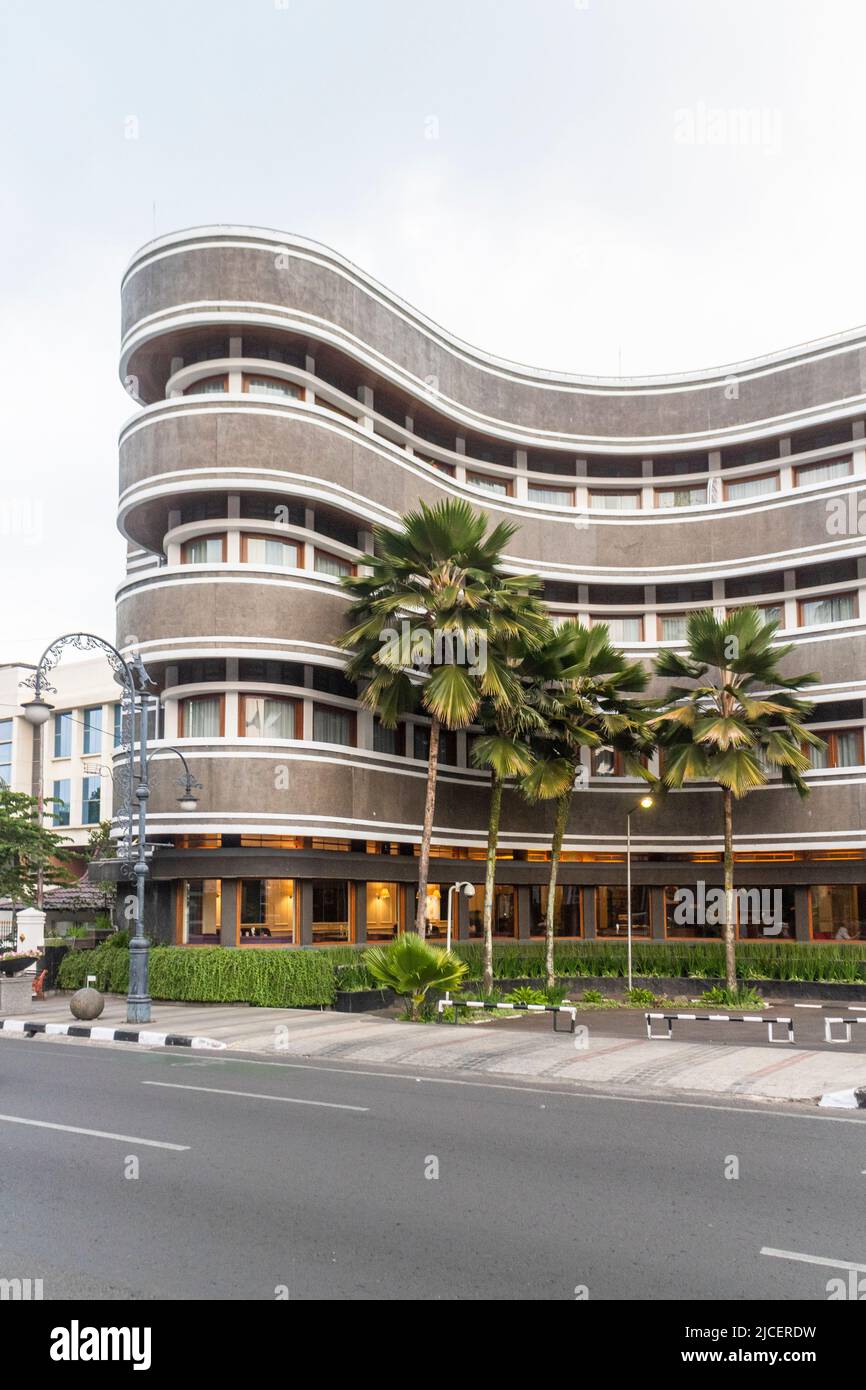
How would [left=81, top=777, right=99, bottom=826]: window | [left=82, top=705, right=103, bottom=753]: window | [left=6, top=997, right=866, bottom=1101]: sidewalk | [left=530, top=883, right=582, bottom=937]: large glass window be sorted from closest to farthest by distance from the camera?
[left=6, top=997, right=866, bottom=1101]: sidewalk → [left=530, top=883, right=582, bottom=937]: large glass window → [left=82, top=705, right=103, bottom=753]: window → [left=81, top=777, right=99, bottom=826]: window

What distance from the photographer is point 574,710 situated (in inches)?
1210

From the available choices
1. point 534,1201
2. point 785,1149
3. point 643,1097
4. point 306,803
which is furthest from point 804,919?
point 534,1201

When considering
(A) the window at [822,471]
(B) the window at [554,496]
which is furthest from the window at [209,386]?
(A) the window at [822,471]

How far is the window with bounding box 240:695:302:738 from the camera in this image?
29266mm

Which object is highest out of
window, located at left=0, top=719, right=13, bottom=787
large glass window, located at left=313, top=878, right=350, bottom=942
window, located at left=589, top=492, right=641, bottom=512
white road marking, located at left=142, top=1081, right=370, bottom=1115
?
window, located at left=589, top=492, right=641, bottom=512

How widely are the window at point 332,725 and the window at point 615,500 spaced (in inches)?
568

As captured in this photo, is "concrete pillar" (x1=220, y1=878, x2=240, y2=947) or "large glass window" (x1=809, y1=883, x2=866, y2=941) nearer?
"concrete pillar" (x1=220, y1=878, x2=240, y2=947)

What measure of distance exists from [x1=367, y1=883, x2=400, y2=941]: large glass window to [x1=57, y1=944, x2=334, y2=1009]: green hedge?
501 centimetres

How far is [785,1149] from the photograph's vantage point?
414 inches

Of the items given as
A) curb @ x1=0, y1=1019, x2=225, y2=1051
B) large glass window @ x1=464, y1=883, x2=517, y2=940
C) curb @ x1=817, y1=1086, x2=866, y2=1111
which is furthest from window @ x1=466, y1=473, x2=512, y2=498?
curb @ x1=817, y1=1086, x2=866, y2=1111

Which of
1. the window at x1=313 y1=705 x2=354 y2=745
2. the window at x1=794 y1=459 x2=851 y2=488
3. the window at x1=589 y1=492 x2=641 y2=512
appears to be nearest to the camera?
the window at x1=313 y1=705 x2=354 y2=745

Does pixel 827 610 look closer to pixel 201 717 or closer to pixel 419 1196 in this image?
pixel 201 717

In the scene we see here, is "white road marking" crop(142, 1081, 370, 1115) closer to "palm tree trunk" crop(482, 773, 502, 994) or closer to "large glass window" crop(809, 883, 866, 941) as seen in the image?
"palm tree trunk" crop(482, 773, 502, 994)

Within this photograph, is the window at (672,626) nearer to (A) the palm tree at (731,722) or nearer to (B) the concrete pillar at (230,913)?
(A) the palm tree at (731,722)
